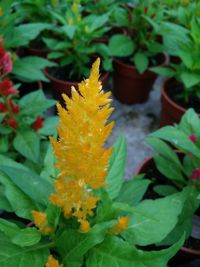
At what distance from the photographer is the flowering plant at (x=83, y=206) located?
771 millimetres

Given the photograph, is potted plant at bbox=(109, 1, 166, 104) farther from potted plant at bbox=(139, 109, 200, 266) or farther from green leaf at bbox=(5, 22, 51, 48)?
potted plant at bbox=(139, 109, 200, 266)

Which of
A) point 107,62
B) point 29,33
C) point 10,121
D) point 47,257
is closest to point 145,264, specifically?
point 47,257

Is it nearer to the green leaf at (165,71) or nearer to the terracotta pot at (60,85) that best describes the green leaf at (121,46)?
the terracotta pot at (60,85)

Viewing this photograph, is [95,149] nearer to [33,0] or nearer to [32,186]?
[32,186]

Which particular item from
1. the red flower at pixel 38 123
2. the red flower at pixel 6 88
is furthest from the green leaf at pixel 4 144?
the red flower at pixel 6 88

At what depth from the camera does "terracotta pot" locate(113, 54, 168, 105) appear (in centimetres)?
268

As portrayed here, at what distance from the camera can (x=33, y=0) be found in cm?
256

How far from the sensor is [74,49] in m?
2.45

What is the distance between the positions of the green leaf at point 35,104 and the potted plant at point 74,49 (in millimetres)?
585

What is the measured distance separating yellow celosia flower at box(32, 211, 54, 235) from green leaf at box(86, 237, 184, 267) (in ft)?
0.45

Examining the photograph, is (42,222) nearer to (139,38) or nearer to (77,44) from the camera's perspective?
(77,44)

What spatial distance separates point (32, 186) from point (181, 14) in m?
1.77

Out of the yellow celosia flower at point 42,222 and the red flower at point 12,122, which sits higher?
the yellow celosia flower at point 42,222

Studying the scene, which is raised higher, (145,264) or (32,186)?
(32,186)
